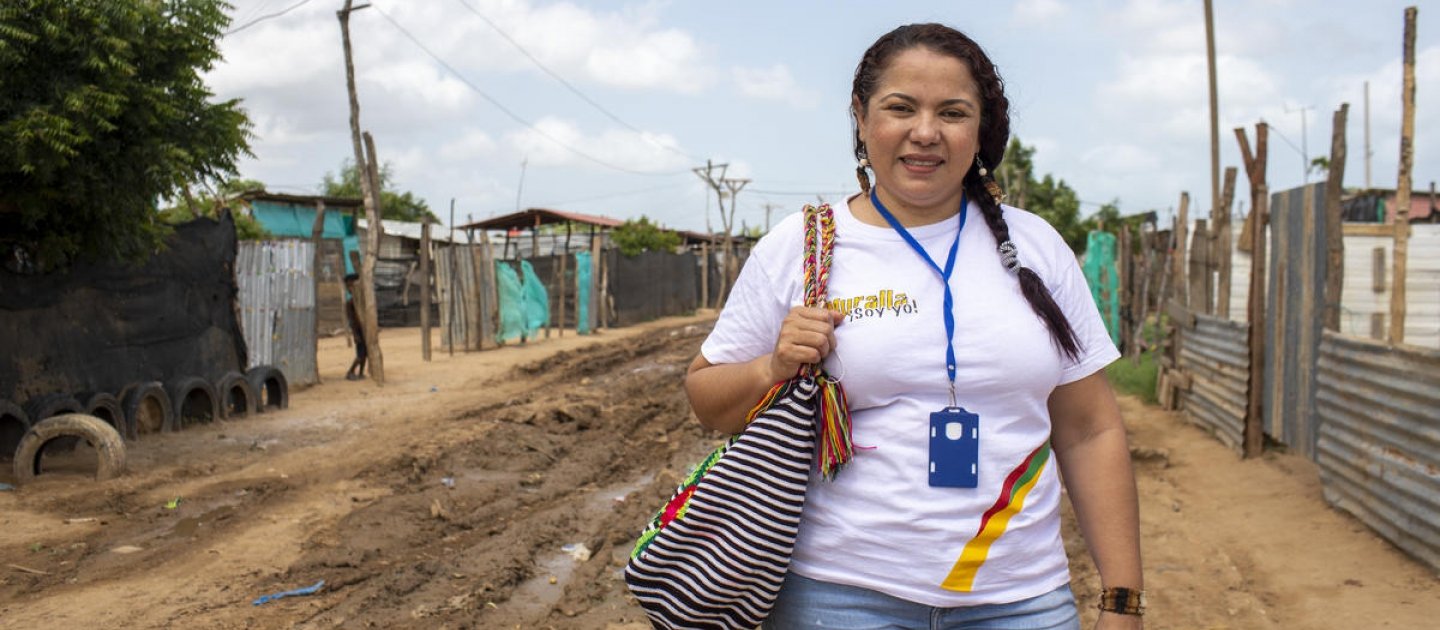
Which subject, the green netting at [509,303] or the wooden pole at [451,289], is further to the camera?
the green netting at [509,303]

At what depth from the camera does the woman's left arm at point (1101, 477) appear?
81.7 inches

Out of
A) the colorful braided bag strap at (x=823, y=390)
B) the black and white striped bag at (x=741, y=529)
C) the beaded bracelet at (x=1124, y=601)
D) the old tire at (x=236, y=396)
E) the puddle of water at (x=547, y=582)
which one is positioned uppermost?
the colorful braided bag strap at (x=823, y=390)

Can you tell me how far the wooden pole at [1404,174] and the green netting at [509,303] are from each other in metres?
15.6

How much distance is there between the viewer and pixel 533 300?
2233cm

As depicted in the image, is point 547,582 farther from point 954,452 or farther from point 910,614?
point 954,452

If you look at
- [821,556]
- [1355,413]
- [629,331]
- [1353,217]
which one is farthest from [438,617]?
[629,331]

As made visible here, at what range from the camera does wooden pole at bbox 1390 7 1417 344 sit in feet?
21.9

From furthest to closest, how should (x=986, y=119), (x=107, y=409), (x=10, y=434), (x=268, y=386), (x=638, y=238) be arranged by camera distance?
1. (x=638, y=238)
2. (x=268, y=386)
3. (x=107, y=409)
4. (x=10, y=434)
5. (x=986, y=119)

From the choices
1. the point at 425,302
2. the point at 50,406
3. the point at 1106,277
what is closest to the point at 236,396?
the point at 50,406

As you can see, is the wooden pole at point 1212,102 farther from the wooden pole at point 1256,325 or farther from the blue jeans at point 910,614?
the blue jeans at point 910,614

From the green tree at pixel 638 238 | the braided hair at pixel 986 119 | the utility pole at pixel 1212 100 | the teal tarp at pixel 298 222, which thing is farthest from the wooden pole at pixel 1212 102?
the green tree at pixel 638 238

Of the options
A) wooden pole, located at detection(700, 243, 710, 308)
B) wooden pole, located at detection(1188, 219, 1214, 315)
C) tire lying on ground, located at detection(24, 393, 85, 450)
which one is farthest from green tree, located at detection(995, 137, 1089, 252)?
tire lying on ground, located at detection(24, 393, 85, 450)

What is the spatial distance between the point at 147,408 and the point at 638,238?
24.6 meters

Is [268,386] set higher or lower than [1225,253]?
lower
